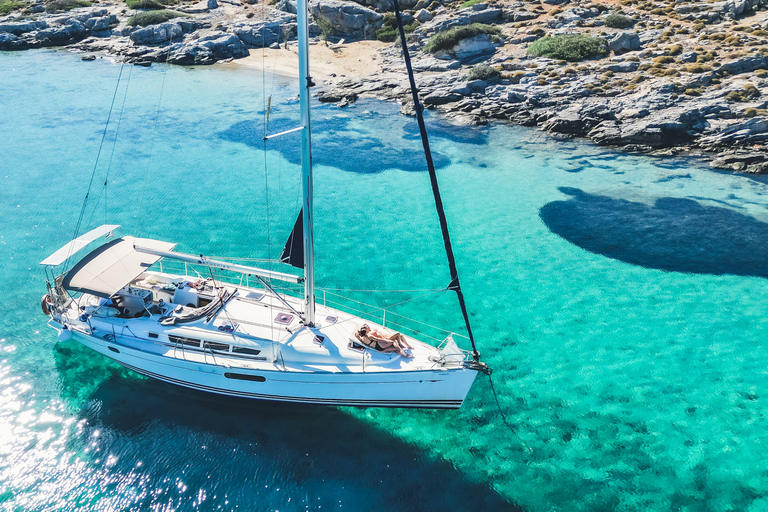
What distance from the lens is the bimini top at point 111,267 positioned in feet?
51.2

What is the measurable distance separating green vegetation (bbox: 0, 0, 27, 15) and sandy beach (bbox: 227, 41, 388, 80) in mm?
42191

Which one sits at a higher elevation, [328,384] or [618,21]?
[618,21]

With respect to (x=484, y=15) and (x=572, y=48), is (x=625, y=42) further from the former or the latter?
(x=484, y=15)

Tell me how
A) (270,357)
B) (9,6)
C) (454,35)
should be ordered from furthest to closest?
(9,6) < (454,35) < (270,357)

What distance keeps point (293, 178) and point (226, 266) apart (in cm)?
1981

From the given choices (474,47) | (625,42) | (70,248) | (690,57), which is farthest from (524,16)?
(70,248)

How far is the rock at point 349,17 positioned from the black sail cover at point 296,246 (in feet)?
199

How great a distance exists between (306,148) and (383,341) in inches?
251

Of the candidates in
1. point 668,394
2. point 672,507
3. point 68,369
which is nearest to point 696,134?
point 668,394

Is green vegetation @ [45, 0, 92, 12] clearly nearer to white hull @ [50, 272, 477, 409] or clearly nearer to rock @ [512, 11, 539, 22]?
rock @ [512, 11, 539, 22]

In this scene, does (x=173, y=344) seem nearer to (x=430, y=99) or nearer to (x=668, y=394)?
(x=668, y=394)

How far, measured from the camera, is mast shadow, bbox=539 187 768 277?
25.2 meters

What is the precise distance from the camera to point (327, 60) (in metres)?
62.0

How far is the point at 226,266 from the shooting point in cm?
1571
